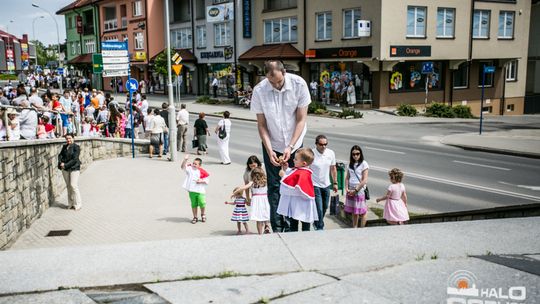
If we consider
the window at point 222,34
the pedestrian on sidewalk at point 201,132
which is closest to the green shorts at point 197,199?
the pedestrian on sidewalk at point 201,132

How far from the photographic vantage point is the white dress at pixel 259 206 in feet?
30.4

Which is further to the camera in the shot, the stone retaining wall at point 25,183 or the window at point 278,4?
the window at point 278,4

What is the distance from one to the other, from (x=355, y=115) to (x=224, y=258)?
90.3 ft

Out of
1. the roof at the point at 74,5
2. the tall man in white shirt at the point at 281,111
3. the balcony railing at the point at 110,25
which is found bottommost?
the tall man in white shirt at the point at 281,111

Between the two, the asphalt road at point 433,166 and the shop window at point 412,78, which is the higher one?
the shop window at point 412,78

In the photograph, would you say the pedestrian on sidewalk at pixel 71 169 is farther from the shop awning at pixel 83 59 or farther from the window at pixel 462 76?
the shop awning at pixel 83 59

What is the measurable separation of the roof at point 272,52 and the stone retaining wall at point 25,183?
26.0 meters

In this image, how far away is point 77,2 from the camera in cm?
7150

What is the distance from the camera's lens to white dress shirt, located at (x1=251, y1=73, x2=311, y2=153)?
5.47 m

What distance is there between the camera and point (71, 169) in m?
12.3

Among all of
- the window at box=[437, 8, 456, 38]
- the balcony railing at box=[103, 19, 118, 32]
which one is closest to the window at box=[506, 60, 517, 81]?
the window at box=[437, 8, 456, 38]

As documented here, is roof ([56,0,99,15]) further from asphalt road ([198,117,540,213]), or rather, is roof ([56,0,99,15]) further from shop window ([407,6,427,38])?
asphalt road ([198,117,540,213])

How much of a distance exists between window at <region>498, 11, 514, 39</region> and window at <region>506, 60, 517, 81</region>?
10.3 feet

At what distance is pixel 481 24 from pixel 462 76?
153 inches
